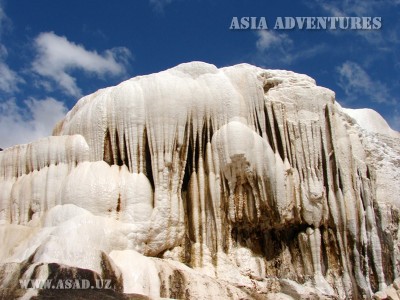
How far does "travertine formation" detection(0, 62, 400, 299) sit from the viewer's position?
15.1 m

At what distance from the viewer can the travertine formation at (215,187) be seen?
1508 centimetres

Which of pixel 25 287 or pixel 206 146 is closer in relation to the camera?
pixel 25 287

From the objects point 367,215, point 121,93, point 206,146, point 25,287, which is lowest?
point 25,287

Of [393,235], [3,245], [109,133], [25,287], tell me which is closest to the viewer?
[25,287]

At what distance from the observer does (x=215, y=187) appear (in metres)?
16.5

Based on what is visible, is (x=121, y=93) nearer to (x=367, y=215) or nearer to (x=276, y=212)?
(x=276, y=212)

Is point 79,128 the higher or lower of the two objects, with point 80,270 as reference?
higher

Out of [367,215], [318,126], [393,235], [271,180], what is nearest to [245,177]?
[271,180]

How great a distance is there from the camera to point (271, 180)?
54.9ft

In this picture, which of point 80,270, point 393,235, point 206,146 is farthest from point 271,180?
point 80,270

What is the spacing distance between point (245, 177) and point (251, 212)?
88 cm

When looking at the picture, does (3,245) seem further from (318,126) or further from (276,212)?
(318,126)

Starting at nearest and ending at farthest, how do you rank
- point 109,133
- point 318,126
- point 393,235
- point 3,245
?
point 3,245 → point 109,133 → point 318,126 → point 393,235

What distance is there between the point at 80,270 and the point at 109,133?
526 centimetres
